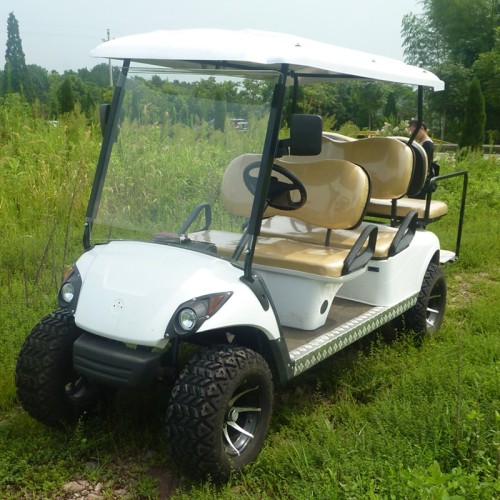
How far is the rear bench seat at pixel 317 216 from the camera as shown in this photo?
331 cm

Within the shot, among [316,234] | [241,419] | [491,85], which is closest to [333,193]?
[316,234]

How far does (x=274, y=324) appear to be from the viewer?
3021 mm

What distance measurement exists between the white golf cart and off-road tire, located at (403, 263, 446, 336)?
0.27 metres

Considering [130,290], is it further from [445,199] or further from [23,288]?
[445,199]

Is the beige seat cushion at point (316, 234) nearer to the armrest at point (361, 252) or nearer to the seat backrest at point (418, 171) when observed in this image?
the armrest at point (361, 252)

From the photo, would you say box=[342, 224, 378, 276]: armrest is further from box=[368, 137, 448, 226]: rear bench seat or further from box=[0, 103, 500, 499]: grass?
box=[368, 137, 448, 226]: rear bench seat

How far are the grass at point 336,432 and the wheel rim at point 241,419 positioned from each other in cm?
12

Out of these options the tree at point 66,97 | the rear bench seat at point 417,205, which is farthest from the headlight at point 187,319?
the tree at point 66,97

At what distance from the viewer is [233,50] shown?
278 cm

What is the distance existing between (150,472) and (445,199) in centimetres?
741

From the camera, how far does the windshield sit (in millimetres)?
3311

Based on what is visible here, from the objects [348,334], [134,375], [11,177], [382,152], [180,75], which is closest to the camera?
[134,375]

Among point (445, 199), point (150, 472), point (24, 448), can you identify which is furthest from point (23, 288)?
point (445, 199)

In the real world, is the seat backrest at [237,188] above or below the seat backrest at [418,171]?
above
